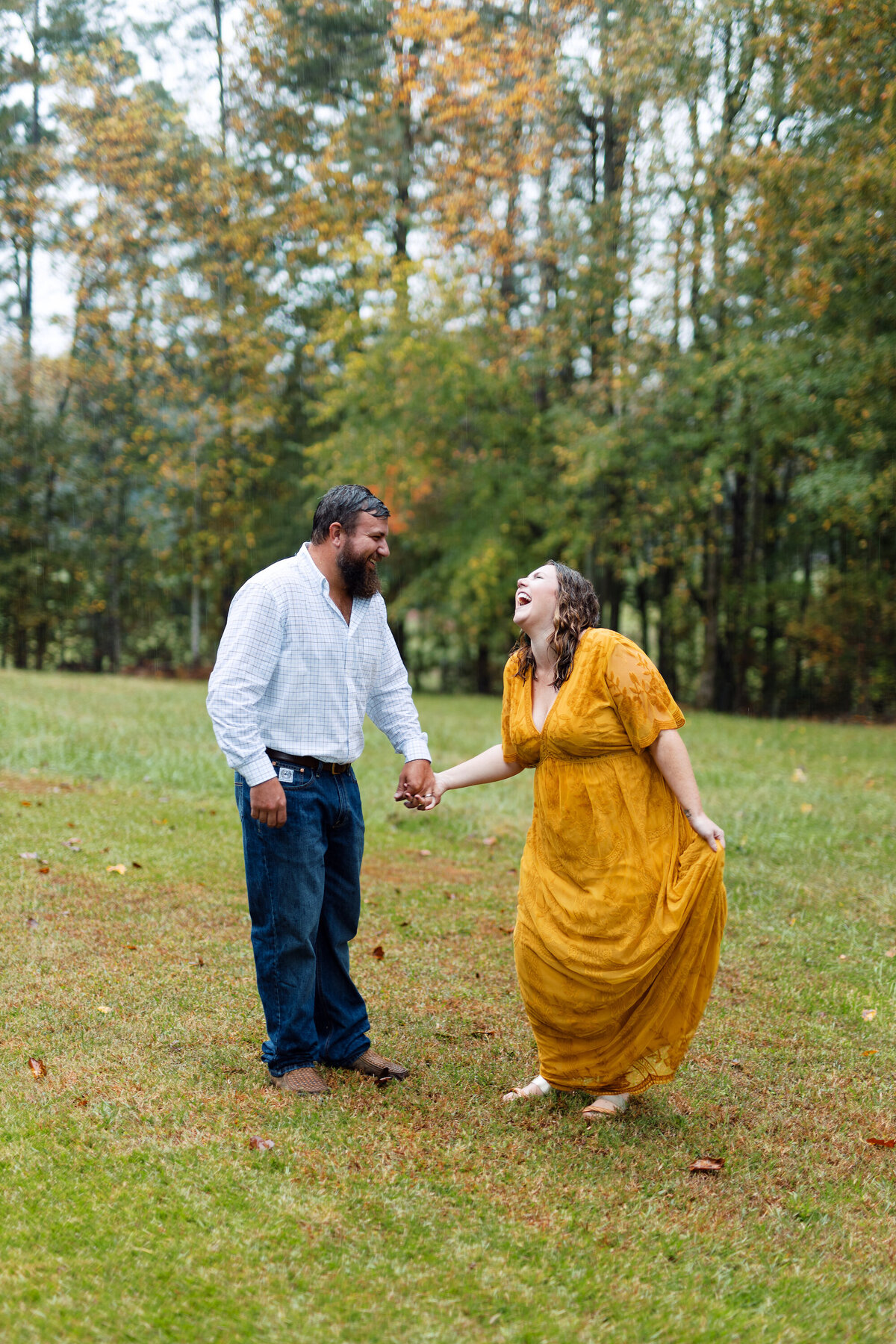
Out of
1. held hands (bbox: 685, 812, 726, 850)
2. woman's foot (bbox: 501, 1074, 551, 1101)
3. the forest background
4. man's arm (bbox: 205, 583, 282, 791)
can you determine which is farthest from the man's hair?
the forest background

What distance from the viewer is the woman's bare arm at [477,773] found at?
160 inches

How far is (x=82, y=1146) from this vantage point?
11.0 feet

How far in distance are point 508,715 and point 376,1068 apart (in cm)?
140

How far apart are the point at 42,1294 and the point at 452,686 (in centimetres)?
2638

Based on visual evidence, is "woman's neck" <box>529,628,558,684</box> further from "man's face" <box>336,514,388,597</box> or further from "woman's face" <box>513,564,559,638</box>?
"man's face" <box>336,514,388,597</box>

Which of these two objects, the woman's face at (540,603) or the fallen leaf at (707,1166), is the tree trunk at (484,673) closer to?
the woman's face at (540,603)

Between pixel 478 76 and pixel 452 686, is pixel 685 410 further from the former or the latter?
pixel 452 686

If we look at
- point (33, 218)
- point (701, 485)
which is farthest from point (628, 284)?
point (33, 218)

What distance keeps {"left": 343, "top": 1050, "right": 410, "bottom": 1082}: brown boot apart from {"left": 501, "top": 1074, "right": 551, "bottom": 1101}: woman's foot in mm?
412

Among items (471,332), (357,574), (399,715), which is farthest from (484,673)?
(357,574)

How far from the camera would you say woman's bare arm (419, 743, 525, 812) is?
13.3 feet

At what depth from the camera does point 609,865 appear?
12.2ft

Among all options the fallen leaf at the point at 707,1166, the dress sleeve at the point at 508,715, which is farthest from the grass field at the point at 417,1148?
the dress sleeve at the point at 508,715

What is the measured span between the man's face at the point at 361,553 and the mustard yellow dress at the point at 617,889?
77cm
